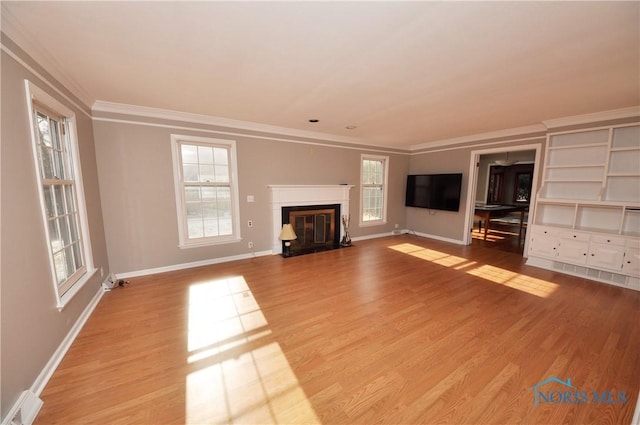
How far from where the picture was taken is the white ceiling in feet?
4.71

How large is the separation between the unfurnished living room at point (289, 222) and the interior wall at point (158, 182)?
0.09ft

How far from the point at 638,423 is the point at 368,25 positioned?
2.51m

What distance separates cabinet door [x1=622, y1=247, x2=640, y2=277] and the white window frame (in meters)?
6.39

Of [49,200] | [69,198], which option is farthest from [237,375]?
[69,198]

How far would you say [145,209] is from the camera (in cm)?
343

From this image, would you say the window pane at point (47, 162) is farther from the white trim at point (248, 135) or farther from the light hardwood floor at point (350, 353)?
the light hardwood floor at point (350, 353)

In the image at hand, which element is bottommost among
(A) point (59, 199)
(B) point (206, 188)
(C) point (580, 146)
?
(A) point (59, 199)

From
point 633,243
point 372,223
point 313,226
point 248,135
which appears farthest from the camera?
point 372,223

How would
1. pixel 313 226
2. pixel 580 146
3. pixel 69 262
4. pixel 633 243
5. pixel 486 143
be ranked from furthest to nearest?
pixel 313 226, pixel 486 143, pixel 580 146, pixel 633 243, pixel 69 262

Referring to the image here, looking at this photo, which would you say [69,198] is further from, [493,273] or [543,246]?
[543,246]

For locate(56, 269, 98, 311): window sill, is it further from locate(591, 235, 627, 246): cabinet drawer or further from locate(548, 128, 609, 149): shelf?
locate(548, 128, 609, 149): shelf

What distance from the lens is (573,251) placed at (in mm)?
3600

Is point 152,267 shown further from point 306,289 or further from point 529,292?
point 529,292

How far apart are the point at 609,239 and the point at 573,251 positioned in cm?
42
